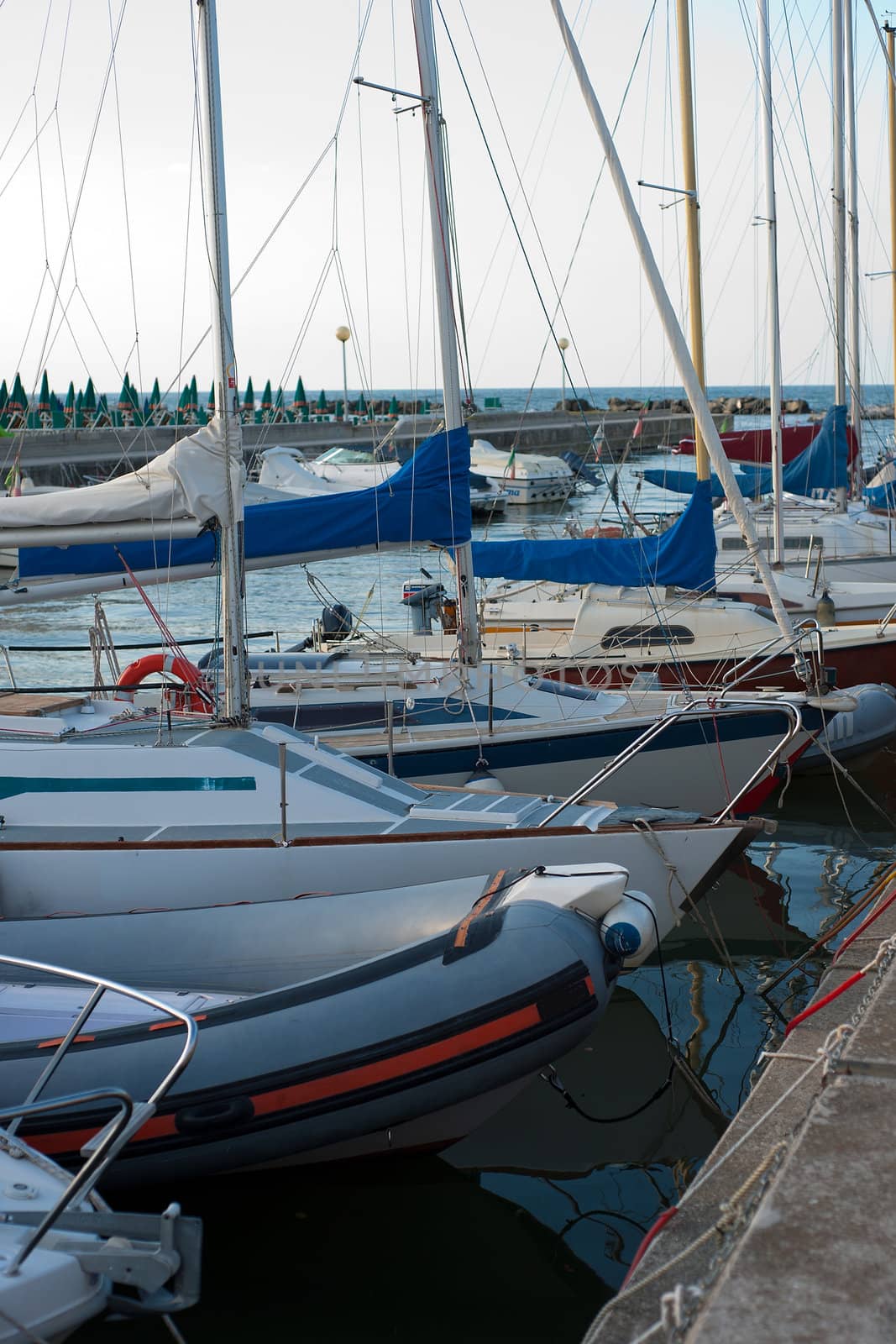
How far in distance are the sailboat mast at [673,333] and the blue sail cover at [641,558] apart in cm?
252

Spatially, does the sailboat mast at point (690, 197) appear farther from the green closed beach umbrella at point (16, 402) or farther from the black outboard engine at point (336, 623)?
the green closed beach umbrella at point (16, 402)

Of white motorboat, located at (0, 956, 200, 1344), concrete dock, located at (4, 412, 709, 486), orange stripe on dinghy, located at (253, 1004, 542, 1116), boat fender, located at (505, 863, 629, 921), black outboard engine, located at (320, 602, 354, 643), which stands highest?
concrete dock, located at (4, 412, 709, 486)

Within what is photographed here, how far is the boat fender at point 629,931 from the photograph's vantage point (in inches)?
221

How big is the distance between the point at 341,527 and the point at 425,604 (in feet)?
13.2

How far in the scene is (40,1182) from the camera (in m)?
4.18

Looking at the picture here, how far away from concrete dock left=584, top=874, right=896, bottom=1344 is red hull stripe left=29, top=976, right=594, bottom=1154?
1.10 m

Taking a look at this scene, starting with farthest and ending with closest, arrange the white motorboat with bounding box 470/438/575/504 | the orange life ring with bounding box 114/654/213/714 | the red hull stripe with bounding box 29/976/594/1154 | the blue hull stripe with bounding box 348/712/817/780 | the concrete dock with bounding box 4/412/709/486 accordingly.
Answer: the white motorboat with bounding box 470/438/575/504 → the concrete dock with bounding box 4/412/709/486 → the blue hull stripe with bounding box 348/712/817/780 → the orange life ring with bounding box 114/654/213/714 → the red hull stripe with bounding box 29/976/594/1154

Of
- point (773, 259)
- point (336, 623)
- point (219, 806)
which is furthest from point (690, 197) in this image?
point (219, 806)

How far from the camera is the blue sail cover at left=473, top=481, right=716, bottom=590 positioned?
1238 cm

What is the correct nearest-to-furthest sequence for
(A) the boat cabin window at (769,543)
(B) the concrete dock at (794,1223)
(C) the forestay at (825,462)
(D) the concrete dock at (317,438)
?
1. (B) the concrete dock at (794,1223)
2. (A) the boat cabin window at (769,543)
3. (C) the forestay at (825,462)
4. (D) the concrete dock at (317,438)

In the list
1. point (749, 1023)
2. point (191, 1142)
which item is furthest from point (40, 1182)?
point (749, 1023)

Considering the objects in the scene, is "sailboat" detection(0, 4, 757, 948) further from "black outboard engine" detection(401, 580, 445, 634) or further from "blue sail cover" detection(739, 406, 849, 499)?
"blue sail cover" detection(739, 406, 849, 499)

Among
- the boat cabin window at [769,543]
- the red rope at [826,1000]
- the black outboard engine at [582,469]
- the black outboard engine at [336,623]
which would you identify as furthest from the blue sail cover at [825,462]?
the black outboard engine at [582,469]

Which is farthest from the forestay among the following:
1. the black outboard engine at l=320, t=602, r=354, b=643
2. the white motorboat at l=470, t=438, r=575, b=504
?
the white motorboat at l=470, t=438, r=575, b=504
